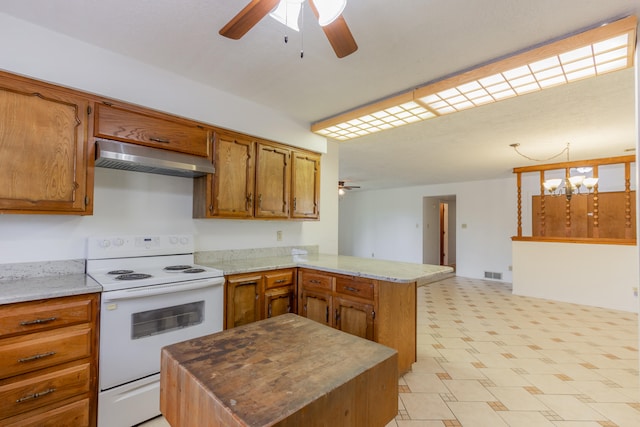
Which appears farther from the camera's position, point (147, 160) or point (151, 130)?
point (151, 130)

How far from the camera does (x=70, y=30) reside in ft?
6.38

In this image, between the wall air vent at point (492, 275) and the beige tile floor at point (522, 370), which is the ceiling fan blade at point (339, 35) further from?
the wall air vent at point (492, 275)

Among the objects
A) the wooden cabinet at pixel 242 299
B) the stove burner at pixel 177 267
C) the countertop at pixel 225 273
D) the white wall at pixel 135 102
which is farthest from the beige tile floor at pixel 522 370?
the white wall at pixel 135 102

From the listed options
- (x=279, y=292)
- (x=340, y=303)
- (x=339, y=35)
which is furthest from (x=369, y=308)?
(x=339, y=35)

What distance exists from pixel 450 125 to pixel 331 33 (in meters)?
2.56

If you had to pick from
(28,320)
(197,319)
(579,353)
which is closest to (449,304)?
(579,353)

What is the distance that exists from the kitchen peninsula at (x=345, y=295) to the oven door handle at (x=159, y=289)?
19 centimetres

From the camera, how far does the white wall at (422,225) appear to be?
683cm

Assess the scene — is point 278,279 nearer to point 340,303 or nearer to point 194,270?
point 340,303

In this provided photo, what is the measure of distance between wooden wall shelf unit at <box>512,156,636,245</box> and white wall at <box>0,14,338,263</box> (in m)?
4.74

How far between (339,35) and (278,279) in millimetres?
2073

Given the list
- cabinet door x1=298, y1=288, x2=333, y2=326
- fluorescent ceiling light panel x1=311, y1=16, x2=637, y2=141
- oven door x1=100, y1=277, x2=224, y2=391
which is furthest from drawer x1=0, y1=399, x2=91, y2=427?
fluorescent ceiling light panel x1=311, y1=16, x2=637, y2=141

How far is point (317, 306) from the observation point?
2748 mm

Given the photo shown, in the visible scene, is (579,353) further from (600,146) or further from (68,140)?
(68,140)
